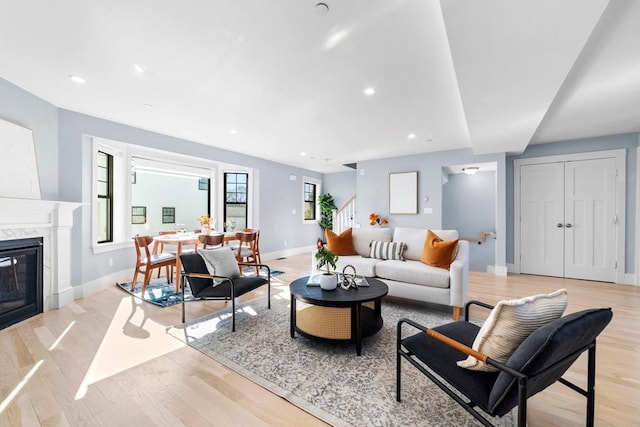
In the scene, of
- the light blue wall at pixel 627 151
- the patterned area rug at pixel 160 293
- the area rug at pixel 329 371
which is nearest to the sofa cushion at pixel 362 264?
the area rug at pixel 329 371

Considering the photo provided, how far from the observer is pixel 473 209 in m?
5.83

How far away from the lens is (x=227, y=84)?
9.20 ft

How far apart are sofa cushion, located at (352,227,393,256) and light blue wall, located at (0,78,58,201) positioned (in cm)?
413

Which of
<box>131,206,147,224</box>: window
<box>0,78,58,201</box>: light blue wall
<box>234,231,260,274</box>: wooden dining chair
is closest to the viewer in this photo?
<box>0,78,58,201</box>: light blue wall

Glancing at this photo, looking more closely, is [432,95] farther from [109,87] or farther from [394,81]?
[109,87]

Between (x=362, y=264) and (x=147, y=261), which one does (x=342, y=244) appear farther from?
(x=147, y=261)

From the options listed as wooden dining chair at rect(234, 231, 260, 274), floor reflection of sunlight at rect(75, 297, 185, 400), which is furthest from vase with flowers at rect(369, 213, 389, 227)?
floor reflection of sunlight at rect(75, 297, 185, 400)

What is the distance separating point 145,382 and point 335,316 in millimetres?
1455

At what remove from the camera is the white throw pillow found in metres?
2.96

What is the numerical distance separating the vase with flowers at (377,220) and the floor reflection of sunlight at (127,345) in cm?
476

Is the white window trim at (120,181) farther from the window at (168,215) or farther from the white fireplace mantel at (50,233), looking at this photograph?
the window at (168,215)

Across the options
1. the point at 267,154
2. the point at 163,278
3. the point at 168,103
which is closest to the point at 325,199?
the point at 267,154

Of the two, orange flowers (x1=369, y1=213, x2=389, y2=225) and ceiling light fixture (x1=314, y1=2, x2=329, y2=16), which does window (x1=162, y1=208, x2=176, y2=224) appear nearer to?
orange flowers (x1=369, y1=213, x2=389, y2=225)

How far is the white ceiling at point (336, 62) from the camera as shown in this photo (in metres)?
1.75
